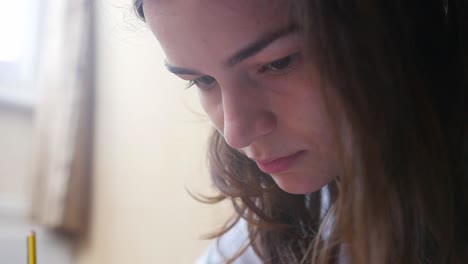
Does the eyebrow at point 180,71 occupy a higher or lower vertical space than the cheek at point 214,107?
higher

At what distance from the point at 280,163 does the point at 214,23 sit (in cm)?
16

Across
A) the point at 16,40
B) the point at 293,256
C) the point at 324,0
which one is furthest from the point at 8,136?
the point at 324,0

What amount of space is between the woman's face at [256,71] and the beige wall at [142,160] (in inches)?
17.8

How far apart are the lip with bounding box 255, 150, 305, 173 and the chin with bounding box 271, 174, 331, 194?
0.03ft

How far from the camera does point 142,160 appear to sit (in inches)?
49.0

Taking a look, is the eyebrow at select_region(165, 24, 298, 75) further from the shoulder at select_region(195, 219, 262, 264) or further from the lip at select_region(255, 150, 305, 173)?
the shoulder at select_region(195, 219, 262, 264)

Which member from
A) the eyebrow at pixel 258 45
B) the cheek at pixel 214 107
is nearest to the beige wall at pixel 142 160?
the cheek at pixel 214 107

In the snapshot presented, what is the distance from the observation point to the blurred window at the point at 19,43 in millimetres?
1680

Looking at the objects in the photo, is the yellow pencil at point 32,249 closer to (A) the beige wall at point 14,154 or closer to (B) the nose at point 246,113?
(B) the nose at point 246,113

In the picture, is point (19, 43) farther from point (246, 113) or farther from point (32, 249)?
point (246, 113)

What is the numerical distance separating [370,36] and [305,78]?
0.07 m

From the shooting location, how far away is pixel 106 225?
138 centimetres

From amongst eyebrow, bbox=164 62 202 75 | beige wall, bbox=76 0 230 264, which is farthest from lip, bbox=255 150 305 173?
beige wall, bbox=76 0 230 264

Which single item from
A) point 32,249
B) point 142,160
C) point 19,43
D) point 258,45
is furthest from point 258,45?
point 19,43
